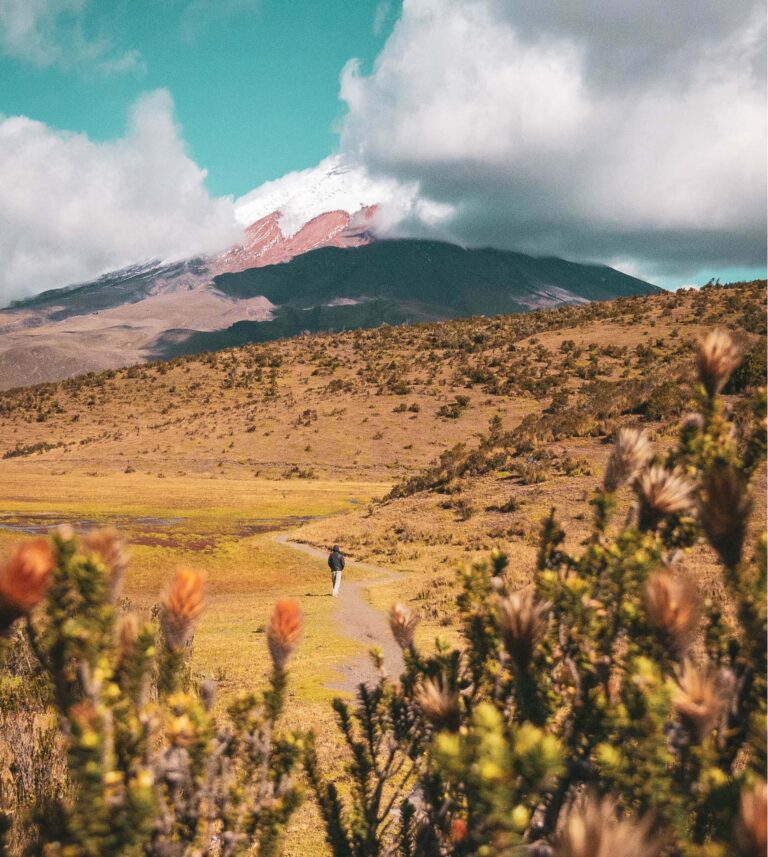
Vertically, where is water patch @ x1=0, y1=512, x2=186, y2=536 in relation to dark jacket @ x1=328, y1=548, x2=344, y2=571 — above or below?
below

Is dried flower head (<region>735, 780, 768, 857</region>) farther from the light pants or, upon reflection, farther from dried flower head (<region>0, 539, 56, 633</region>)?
the light pants

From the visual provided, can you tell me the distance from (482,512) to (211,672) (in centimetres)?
1430

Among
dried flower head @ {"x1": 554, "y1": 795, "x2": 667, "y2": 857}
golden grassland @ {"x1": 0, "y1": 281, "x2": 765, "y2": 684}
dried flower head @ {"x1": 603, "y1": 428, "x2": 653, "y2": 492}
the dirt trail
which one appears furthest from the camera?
golden grassland @ {"x1": 0, "y1": 281, "x2": 765, "y2": 684}

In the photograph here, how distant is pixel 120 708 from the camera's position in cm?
195

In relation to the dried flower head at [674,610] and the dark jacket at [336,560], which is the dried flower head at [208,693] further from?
the dark jacket at [336,560]

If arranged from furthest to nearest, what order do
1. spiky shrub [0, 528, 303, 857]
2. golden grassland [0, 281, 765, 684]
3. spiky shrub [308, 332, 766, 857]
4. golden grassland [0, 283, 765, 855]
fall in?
1. golden grassland [0, 281, 765, 684]
2. golden grassland [0, 283, 765, 855]
3. spiky shrub [0, 528, 303, 857]
4. spiky shrub [308, 332, 766, 857]

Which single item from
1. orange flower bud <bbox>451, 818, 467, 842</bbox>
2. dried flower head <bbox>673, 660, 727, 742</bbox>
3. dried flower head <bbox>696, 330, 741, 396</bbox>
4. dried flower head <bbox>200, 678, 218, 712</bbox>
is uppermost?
dried flower head <bbox>696, 330, 741, 396</bbox>

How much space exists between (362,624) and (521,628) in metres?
11.3

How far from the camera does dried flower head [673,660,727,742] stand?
1.68m

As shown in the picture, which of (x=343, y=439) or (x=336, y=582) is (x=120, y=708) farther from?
(x=343, y=439)

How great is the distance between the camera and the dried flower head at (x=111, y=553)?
203cm

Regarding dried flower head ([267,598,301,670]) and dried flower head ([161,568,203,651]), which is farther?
dried flower head ([267,598,301,670])

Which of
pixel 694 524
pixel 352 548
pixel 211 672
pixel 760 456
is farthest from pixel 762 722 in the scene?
pixel 352 548

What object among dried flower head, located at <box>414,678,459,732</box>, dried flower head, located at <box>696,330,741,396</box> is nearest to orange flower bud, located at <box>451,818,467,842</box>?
dried flower head, located at <box>414,678,459,732</box>
